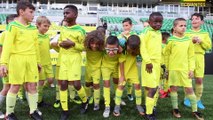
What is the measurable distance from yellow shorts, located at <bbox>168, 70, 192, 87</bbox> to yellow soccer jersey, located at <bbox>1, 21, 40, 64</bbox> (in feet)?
8.07

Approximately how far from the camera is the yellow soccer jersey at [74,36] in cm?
536

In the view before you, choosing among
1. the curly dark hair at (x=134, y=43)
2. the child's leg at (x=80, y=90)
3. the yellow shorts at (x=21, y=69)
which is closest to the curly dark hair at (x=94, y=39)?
the curly dark hair at (x=134, y=43)

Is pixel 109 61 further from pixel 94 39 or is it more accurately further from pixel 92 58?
pixel 94 39

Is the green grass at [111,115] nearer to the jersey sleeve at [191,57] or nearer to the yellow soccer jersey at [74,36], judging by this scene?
the jersey sleeve at [191,57]

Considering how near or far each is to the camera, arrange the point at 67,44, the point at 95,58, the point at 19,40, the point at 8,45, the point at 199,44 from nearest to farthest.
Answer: the point at 8,45, the point at 19,40, the point at 67,44, the point at 95,58, the point at 199,44

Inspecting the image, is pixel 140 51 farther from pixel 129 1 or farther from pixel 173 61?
pixel 129 1

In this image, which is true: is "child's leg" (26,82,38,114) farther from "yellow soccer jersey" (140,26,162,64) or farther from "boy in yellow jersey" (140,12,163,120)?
"yellow soccer jersey" (140,26,162,64)

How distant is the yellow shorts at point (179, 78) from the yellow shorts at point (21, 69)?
2.44 metres

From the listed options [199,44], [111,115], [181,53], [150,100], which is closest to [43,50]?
[111,115]

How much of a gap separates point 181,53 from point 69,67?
2007 millimetres

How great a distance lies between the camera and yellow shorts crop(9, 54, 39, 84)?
4914mm

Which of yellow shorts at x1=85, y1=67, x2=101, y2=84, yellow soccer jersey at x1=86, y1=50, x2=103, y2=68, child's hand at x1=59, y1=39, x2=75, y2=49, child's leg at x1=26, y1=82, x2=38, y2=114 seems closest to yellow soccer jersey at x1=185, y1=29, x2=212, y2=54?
yellow soccer jersey at x1=86, y1=50, x2=103, y2=68

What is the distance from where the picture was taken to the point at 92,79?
6.05 meters

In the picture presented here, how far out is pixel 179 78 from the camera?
5.66 m
